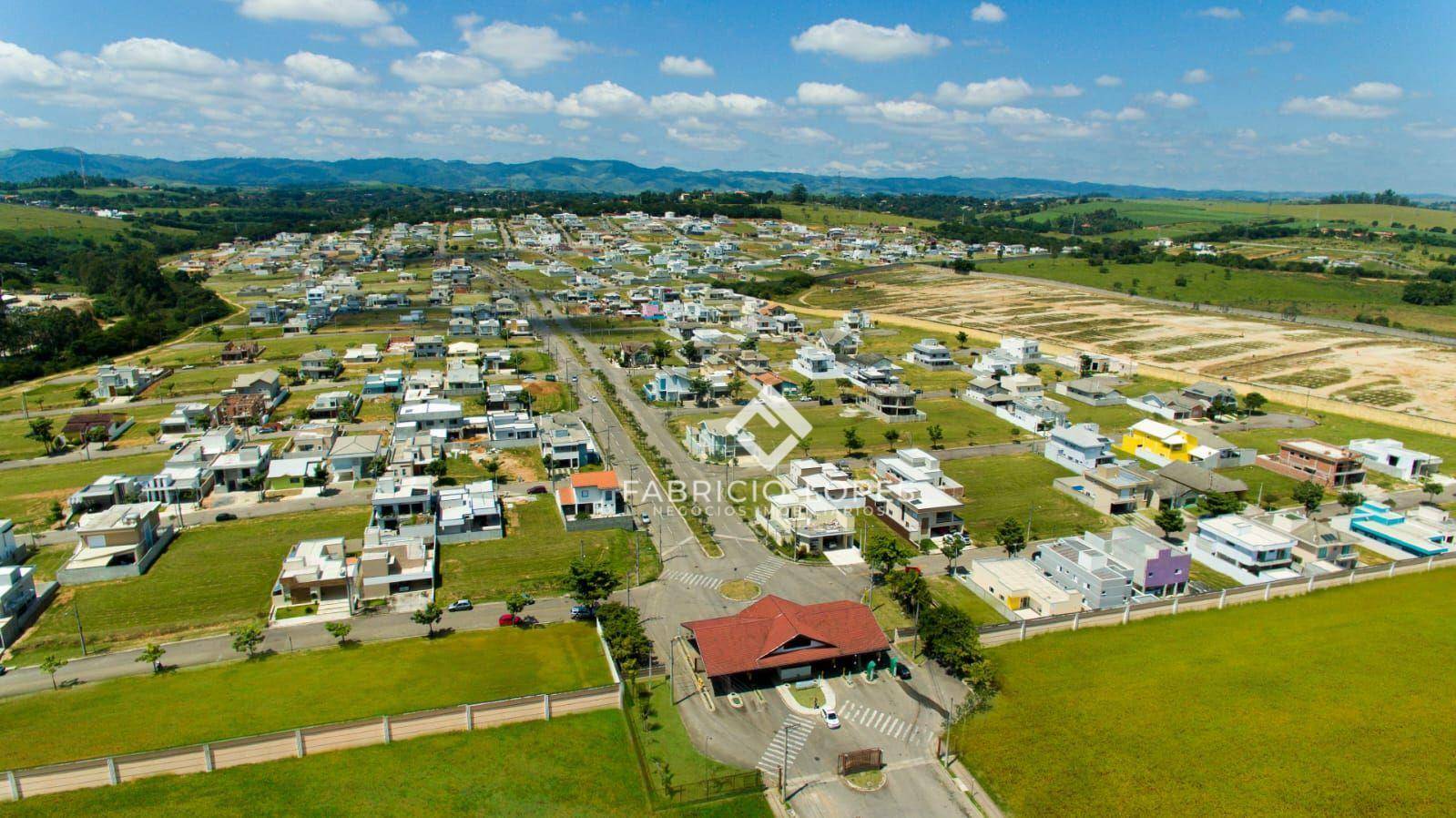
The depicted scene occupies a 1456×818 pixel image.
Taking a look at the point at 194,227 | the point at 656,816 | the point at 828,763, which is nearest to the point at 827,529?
the point at 828,763

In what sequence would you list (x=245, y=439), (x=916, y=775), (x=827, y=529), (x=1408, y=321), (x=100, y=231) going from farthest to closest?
1. (x=100, y=231)
2. (x=1408, y=321)
3. (x=245, y=439)
4. (x=827, y=529)
5. (x=916, y=775)

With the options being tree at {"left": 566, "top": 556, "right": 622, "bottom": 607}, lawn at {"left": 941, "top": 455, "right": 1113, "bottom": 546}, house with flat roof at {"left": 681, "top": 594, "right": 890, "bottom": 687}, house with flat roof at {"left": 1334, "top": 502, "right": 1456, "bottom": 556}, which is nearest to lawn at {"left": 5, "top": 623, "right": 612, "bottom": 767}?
tree at {"left": 566, "top": 556, "right": 622, "bottom": 607}

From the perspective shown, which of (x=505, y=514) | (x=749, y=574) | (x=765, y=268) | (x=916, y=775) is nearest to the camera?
(x=916, y=775)

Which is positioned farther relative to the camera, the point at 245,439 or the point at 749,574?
the point at 245,439

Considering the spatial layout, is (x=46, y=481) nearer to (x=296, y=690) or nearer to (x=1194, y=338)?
(x=296, y=690)

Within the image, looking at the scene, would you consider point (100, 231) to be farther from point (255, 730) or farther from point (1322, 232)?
point (1322, 232)

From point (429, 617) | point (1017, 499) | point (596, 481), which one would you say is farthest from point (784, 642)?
point (1017, 499)
